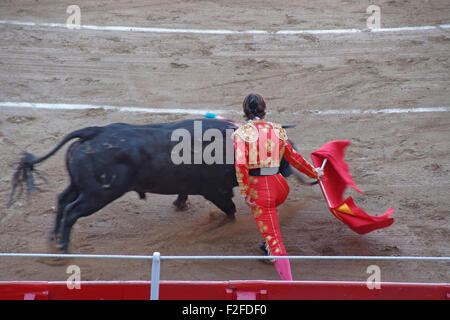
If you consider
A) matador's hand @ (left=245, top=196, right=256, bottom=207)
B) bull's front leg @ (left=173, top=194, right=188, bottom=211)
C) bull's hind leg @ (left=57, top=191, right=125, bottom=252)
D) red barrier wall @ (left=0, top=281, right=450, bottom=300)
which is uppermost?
bull's front leg @ (left=173, top=194, right=188, bottom=211)

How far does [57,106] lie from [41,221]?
206 cm

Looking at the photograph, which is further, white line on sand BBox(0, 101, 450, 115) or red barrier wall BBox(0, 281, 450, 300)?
white line on sand BBox(0, 101, 450, 115)

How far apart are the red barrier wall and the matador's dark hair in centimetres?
125

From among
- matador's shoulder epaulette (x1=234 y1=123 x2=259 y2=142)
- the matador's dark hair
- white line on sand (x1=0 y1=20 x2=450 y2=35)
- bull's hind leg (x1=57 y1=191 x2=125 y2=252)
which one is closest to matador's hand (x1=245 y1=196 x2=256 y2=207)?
matador's shoulder epaulette (x1=234 y1=123 x2=259 y2=142)

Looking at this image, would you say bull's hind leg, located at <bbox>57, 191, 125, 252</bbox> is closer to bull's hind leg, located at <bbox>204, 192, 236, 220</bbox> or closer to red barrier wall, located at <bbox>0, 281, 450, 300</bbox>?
bull's hind leg, located at <bbox>204, 192, 236, 220</bbox>

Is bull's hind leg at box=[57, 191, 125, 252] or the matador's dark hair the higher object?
the matador's dark hair

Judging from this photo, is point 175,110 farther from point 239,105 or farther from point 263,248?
point 263,248

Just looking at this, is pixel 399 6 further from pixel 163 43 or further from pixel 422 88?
pixel 163 43

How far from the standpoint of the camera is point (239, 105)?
6.49m

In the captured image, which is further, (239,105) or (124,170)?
(239,105)

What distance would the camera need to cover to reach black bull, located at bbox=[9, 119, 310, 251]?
409 centimetres

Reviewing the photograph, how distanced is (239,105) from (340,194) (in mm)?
2411

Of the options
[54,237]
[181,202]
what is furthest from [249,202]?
[54,237]
